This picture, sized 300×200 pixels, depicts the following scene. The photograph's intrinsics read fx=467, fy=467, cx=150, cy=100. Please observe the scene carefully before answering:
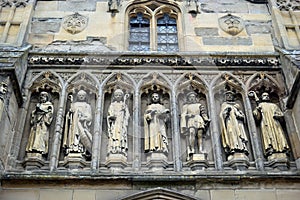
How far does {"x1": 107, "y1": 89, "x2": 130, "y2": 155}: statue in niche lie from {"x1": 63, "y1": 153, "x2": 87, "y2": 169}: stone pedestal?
17.2 inches

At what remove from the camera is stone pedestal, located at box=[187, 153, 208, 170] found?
22.6ft

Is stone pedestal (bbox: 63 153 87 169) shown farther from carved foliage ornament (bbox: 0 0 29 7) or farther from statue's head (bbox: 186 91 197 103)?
carved foliage ornament (bbox: 0 0 29 7)

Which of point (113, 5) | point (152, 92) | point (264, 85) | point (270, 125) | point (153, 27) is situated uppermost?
point (113, 5)

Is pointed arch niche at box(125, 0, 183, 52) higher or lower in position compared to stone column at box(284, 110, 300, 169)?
higher

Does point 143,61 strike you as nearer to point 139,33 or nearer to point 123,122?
point 139,33

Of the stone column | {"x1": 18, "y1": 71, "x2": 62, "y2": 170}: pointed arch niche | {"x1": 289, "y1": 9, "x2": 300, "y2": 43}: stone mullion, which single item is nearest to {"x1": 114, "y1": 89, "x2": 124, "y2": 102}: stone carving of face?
{"x1": 18, "y1": 71, "x2": 62, "y2": 170}: pointed arch niche

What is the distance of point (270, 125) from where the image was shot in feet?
24.2

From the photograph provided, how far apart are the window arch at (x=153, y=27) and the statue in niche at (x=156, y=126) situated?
1.61 metres

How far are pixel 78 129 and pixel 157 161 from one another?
4.38 feet

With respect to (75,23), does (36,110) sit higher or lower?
lower

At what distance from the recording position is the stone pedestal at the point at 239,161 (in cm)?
692

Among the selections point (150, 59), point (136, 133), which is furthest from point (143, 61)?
point (136, 133)

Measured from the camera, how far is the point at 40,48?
8578 millimetres

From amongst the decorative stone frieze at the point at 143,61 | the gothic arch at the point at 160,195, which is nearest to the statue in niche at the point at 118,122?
the decorative stone frieze at the point at 143,61
